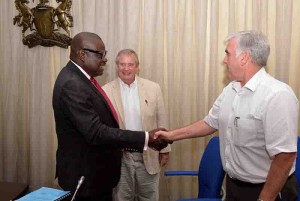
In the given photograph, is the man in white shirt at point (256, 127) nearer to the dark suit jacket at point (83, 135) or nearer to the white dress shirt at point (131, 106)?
the dark suit jacket at point (83, 135)

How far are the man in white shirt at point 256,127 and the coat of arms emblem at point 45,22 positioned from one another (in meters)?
2.34

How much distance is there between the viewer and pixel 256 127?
1.80 metres

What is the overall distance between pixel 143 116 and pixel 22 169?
77.8 inches

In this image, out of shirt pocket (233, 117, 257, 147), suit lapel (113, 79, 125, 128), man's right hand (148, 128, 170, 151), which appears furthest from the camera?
suit lapel (113, 79, 125, 128)

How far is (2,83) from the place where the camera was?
13.5 ft

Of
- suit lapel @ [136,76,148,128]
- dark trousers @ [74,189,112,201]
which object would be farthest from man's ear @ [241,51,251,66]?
suit lapel @ [136,76,148,128]

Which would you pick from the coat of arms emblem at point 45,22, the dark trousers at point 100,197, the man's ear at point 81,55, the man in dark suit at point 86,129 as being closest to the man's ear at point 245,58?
the man in dark suit at point 86,129

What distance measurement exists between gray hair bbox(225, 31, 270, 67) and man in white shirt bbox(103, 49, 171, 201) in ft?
4.51

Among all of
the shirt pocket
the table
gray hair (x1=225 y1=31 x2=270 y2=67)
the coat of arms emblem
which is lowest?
the table

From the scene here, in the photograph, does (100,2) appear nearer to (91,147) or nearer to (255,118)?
(91,147)

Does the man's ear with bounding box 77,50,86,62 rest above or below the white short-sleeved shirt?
above

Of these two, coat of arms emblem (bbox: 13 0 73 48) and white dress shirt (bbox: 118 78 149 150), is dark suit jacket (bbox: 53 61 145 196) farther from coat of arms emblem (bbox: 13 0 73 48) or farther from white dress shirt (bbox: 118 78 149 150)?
coat of arms emblem (bbox: 13 0 73 48)

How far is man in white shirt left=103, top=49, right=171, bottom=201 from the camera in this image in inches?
121

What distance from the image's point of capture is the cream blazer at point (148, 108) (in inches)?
120
